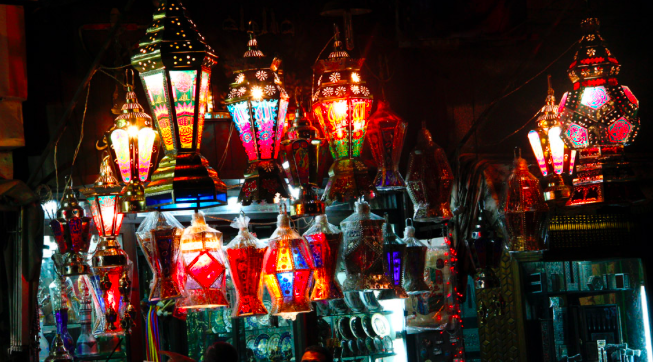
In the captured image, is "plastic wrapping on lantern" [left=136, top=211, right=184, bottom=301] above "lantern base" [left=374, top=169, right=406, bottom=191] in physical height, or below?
below

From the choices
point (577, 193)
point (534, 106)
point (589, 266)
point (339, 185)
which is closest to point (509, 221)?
point (577, 193)

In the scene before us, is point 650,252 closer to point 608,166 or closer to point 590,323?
point 590,323

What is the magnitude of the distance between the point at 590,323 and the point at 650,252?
860 millimetres

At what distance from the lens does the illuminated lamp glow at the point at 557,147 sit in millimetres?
5434

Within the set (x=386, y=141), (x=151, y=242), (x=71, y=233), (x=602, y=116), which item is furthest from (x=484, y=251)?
(x=71, y=233)

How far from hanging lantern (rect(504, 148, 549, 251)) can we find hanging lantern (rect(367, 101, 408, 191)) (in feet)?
2.78

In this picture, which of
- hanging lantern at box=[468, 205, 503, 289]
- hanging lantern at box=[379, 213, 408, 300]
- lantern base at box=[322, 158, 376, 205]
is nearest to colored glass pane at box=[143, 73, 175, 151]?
lantern base at box=[322, 158, 376, 205]

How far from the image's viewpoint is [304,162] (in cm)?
459

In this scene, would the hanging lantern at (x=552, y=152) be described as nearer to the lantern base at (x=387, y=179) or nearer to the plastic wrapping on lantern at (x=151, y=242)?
the lantern base at (x=387, y=179)

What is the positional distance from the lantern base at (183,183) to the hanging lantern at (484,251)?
7.59ft

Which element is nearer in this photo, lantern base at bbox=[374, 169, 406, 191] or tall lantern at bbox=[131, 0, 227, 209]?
tall lantern at bbox=[131, 0, 227, 209]

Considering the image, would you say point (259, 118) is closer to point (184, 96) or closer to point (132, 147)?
point (184, 96)

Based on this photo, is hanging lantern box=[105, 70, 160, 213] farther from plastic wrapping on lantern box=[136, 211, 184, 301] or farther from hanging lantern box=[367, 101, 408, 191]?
hanging lantern box=[367, 101, 408, 191]

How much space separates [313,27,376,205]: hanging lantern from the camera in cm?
453
